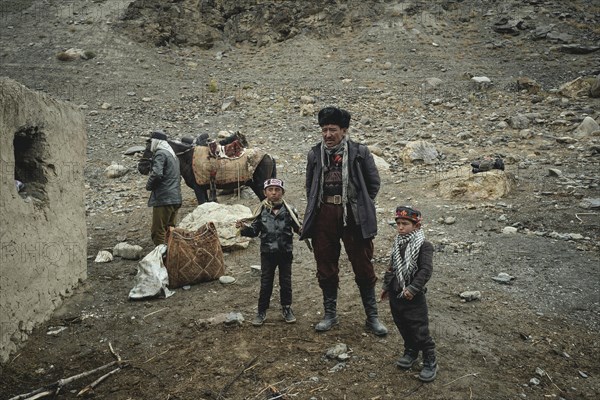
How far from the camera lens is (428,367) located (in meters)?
3.01

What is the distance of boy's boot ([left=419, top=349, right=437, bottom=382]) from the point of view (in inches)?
117

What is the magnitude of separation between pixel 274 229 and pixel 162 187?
2.26 metres

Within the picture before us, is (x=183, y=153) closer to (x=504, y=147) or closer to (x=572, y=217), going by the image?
(x=572, y=217)

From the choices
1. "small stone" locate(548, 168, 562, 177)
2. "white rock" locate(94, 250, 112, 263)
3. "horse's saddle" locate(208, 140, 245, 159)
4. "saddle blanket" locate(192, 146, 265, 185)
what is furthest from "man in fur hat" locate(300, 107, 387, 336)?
"small stone" locate(548, 168, 562, 177)

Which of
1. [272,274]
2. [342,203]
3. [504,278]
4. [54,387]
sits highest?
[342,203]

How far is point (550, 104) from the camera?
11.7 m

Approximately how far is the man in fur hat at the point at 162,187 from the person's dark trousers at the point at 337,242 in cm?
250

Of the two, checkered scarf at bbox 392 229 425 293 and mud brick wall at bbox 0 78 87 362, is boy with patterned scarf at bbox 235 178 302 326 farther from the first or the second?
mud brick wall at bbox 0 78 87 362

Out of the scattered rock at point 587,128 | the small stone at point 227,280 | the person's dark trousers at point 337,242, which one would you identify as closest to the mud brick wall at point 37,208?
the small stone at point 227,280

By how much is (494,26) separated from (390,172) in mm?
11196

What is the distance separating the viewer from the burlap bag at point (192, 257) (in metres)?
4.70

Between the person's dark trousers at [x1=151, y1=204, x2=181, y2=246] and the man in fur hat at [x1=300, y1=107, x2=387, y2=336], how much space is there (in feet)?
8.25

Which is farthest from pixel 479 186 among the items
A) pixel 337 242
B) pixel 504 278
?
pixel 337 242

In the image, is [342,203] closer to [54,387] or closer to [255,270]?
[255,270]
